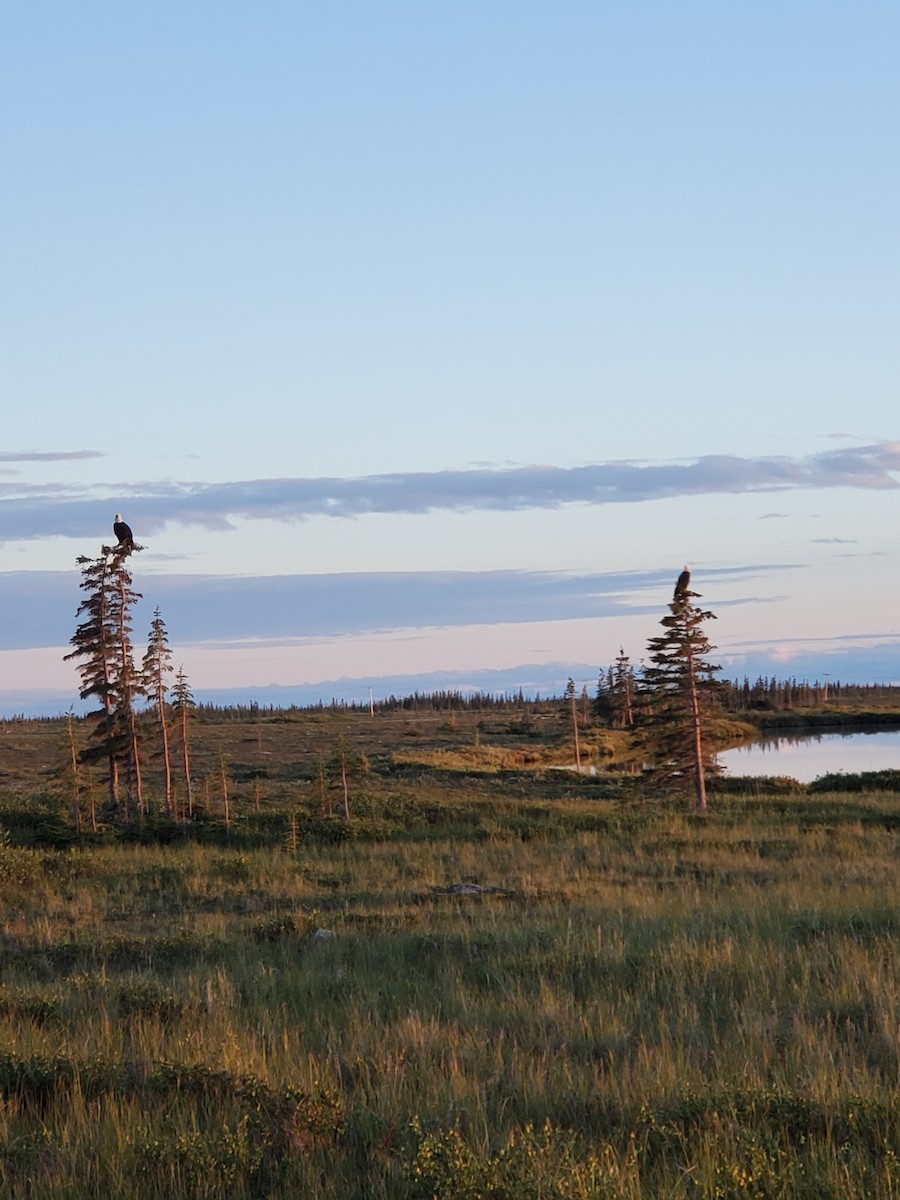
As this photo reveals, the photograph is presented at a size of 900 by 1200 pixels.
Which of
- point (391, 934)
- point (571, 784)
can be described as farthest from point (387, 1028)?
point (571, 784)

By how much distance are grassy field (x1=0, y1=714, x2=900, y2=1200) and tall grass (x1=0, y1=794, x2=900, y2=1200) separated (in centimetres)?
2

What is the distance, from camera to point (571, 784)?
42.6 metres

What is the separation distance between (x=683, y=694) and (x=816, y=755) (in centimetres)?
3639

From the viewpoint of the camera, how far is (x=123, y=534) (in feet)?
87.0

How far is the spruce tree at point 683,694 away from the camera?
35.5 meters

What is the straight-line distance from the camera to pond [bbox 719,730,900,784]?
→ 2226 inches

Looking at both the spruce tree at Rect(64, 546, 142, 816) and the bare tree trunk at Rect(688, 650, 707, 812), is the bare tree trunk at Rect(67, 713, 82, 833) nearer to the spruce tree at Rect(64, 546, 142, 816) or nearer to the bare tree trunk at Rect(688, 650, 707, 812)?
the spruce tree at Rect(64, 546, 142, 816)

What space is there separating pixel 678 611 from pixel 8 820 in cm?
2007

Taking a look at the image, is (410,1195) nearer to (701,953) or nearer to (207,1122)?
(207,1122)

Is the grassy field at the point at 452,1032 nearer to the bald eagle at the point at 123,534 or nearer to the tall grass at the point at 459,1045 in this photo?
the tall grass at the point at 459,1045

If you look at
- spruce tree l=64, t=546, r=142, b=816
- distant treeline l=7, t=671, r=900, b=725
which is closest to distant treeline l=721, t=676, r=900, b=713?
distant treeline l=7, t=671, r=900, b=725

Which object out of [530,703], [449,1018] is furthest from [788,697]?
[449,1018]

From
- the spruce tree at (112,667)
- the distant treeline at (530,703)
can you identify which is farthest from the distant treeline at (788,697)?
the spruce tree at (112,667)

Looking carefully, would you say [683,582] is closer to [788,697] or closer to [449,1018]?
[449,1018]
